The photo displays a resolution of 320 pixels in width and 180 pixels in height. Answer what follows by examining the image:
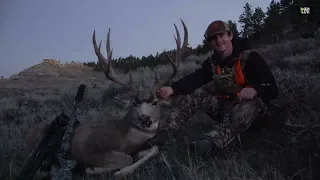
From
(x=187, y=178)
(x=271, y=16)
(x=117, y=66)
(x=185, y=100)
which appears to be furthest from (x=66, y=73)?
(x=187, y=178)

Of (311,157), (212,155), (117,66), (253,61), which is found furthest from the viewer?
(117,66)

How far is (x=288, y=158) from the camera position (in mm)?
3492

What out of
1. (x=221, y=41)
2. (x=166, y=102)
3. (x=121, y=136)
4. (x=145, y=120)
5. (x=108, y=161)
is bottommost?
(x=108, y=161)

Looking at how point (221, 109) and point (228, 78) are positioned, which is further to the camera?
point (221, 109)

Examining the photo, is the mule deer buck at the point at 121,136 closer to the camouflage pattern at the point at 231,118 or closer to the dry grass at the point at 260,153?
the dry grass at the point at 260,153

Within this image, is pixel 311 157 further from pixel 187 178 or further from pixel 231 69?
pixel 231 69

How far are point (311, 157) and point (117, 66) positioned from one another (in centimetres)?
1764

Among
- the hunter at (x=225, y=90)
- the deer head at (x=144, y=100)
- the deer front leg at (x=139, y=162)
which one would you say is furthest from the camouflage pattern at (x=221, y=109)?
the deer front leg at (x=139, y=162)

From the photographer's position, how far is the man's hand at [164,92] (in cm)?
493

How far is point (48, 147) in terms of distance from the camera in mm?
4047

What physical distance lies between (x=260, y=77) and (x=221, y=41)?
23.6 inches

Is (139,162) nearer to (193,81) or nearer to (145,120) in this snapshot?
(145,120)

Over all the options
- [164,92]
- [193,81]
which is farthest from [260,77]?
[164,92]

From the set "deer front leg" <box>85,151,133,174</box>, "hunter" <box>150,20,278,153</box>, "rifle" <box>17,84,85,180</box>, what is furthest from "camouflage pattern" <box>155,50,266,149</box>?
"rifle" <box>17,84,85,180</box>
